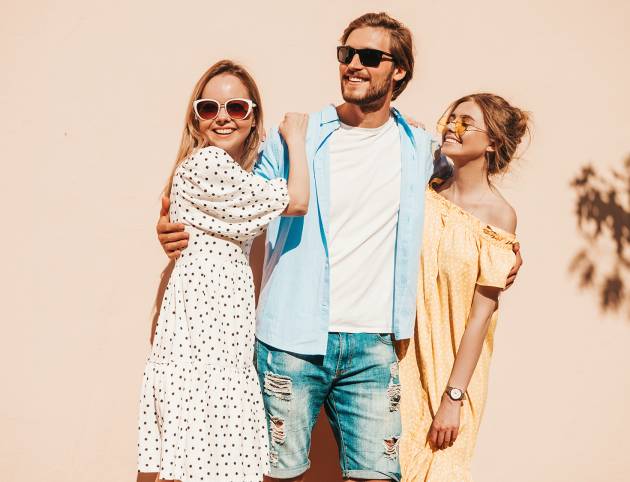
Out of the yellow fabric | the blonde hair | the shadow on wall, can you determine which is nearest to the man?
the yellow fabric

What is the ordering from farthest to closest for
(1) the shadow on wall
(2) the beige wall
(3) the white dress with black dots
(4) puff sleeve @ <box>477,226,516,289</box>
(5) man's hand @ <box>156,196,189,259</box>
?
(1) the shadow on wall
(2) the beige wall
(4) puff sleeve @ <box>477,226,516,289</box>
(5) man's hand @ <box>156,196,189,259</box>
(3) the white dress with black dots

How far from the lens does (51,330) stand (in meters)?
3.86

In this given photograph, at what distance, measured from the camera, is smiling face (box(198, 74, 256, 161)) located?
3.10m

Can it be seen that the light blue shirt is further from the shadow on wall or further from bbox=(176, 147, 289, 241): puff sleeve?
the shadow on wall

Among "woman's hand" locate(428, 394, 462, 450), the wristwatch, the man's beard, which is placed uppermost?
the man's beard

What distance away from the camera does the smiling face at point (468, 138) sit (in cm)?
337

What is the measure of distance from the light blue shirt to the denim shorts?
3.2 inches

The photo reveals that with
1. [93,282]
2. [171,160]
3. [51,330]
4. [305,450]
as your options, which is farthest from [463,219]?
[51,330]

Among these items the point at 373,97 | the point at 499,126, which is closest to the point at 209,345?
the point at 373,97

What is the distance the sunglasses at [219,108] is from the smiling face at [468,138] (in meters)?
0.92

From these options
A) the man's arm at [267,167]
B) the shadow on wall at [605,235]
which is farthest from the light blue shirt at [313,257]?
the shadow on wall at [605,235]

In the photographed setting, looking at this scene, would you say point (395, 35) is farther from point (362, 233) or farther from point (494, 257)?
point (494, 257)

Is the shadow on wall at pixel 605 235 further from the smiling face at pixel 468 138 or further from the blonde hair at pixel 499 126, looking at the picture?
the smiling face at pixel 468 138

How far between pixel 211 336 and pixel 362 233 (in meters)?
0.76
